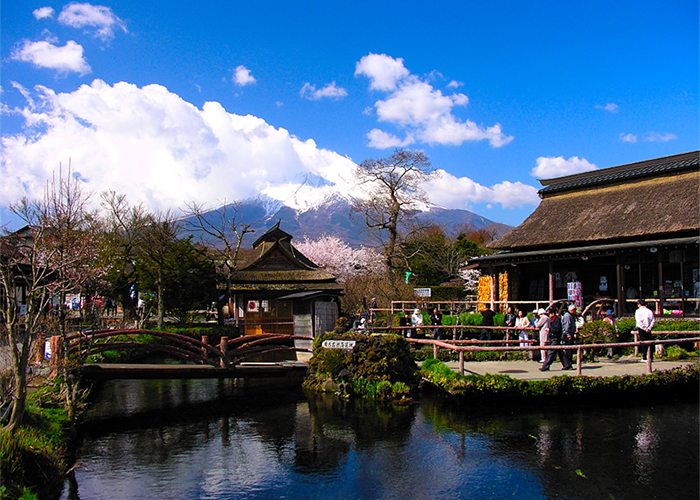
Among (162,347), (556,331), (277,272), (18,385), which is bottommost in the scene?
(162,347)

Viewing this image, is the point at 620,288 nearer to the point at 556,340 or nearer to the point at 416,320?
the point at 416,320

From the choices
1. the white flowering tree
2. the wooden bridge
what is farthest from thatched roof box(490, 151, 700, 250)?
the white flowering tree

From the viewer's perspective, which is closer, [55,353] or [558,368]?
[55,353]

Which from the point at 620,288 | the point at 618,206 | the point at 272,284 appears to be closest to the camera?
the point at 620,288

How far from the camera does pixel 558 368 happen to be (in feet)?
51.0

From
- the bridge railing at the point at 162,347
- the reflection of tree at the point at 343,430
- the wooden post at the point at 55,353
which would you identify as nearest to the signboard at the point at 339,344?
the reflection of tree at the point at 343,430

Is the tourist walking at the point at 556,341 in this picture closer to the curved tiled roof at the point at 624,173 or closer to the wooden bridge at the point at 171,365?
the wooden bridge at the point at 171,365

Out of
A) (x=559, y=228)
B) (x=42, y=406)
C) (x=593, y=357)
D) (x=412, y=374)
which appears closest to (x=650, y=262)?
(x=559, y=228)

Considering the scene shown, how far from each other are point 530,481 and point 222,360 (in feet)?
36.0

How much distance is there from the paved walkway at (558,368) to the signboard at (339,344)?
3.28 metres

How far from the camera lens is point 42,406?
1132 centimetres

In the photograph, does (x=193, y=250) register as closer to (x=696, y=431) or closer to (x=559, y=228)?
(x=559, y=228)

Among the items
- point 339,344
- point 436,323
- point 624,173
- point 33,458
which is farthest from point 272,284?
point 33,458

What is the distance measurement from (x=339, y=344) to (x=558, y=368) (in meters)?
6.70
